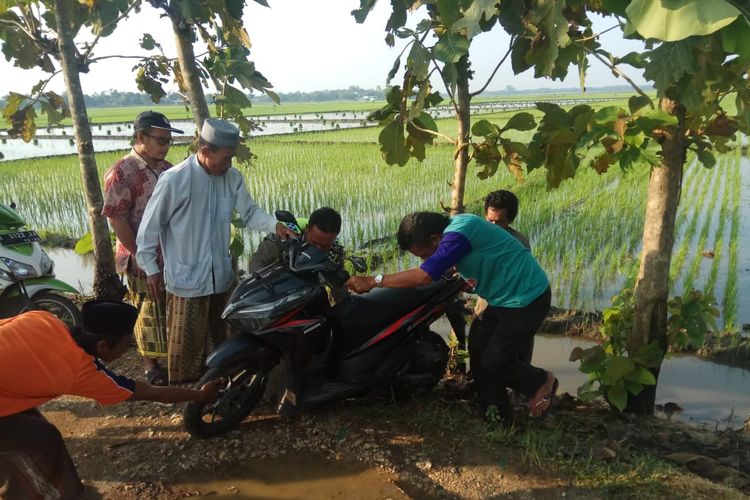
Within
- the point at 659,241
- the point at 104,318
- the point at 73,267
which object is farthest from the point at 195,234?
the point at 73,267

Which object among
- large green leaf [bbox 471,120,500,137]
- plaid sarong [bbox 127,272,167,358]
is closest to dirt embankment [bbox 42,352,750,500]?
plaid sarong [bbox 127,272,167,358]

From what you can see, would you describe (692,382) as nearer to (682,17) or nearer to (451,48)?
(451,48)

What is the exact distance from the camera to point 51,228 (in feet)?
28.3

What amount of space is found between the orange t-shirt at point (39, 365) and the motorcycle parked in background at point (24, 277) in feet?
7.04

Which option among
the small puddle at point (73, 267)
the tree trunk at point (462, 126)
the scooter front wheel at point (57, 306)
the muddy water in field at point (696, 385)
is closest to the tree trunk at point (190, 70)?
the scooter front wheel at point (57, 306)

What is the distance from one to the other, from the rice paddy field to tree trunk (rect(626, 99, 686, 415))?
16.0 inches

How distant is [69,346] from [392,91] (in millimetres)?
2063

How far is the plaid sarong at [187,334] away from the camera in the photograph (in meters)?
2.97

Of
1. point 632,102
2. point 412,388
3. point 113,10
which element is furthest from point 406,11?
point 412,388

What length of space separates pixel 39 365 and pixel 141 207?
5.33 feet

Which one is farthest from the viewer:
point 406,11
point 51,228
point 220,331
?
point 51,228

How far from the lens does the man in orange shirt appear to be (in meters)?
1.69

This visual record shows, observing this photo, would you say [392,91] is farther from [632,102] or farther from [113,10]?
[113,10]

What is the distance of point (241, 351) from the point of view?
250cm
